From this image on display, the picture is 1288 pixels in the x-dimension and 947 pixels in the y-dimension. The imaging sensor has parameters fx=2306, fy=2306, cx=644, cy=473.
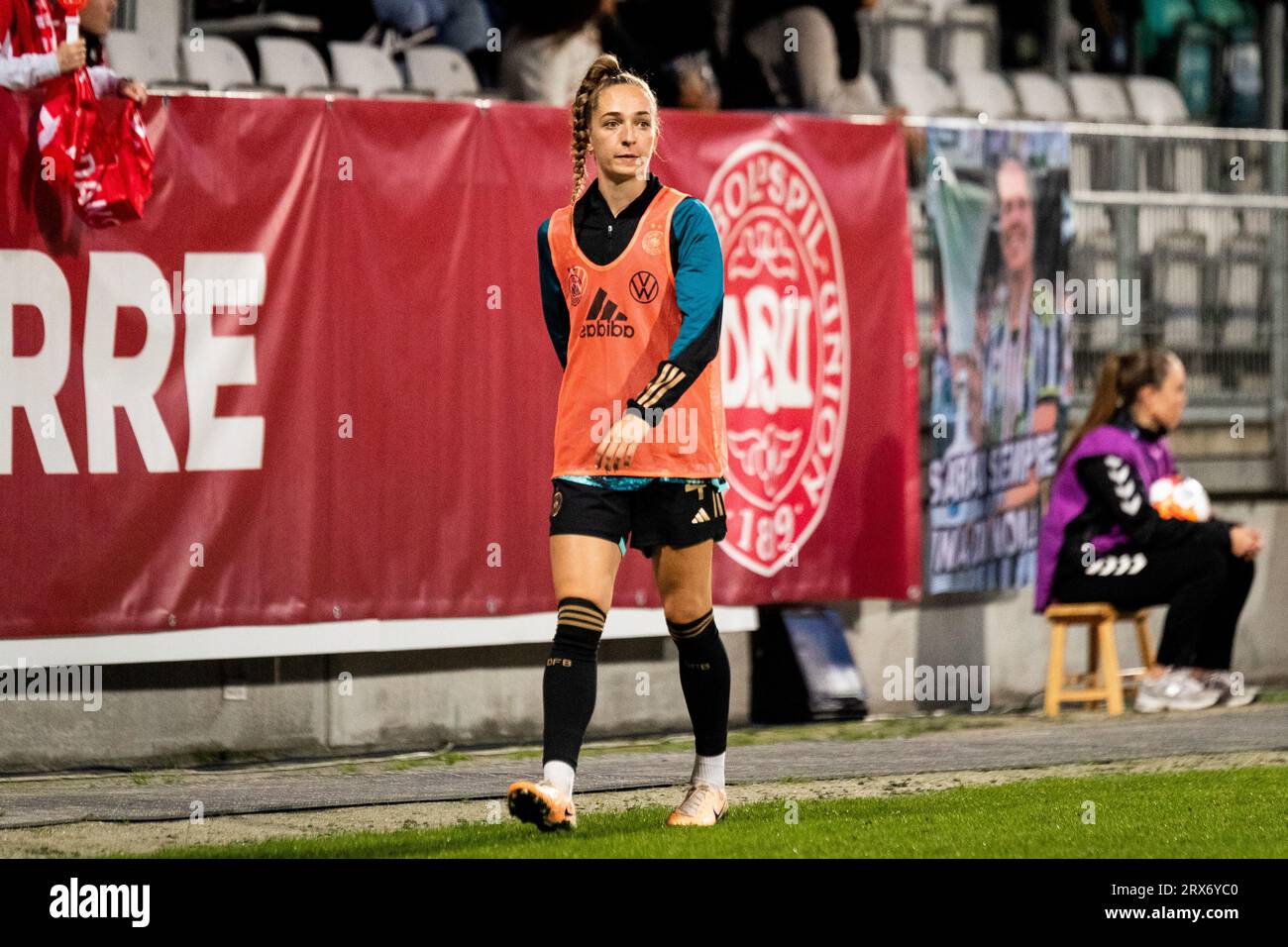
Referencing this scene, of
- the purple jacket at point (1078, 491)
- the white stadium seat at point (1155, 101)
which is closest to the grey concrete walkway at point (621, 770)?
the purple jacket at point (1078, 491)

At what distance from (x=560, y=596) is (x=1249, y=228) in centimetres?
761

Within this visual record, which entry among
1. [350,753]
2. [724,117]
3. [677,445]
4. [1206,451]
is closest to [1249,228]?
[1206,451]

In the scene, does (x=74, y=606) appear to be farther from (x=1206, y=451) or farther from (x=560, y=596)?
(x=1206, y=451)

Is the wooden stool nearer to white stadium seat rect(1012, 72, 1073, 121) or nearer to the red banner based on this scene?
the red banner

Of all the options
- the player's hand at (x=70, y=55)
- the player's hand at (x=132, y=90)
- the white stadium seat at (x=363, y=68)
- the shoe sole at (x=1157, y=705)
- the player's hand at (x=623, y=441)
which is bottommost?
the shoe sole at (x=1157, y=705)

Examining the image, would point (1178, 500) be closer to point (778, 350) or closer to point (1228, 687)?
point (1228, 687)

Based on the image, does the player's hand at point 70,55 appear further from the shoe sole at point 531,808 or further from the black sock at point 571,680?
the shoe sole at point 531,808

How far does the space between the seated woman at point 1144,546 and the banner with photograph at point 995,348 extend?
1.11ft

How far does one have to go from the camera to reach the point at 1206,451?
43.8 feet

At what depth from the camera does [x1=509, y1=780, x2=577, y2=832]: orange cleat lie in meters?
6.72

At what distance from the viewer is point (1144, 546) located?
1175cm

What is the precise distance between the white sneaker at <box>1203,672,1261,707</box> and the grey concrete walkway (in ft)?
2.07

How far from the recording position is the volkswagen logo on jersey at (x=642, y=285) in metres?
7.14
